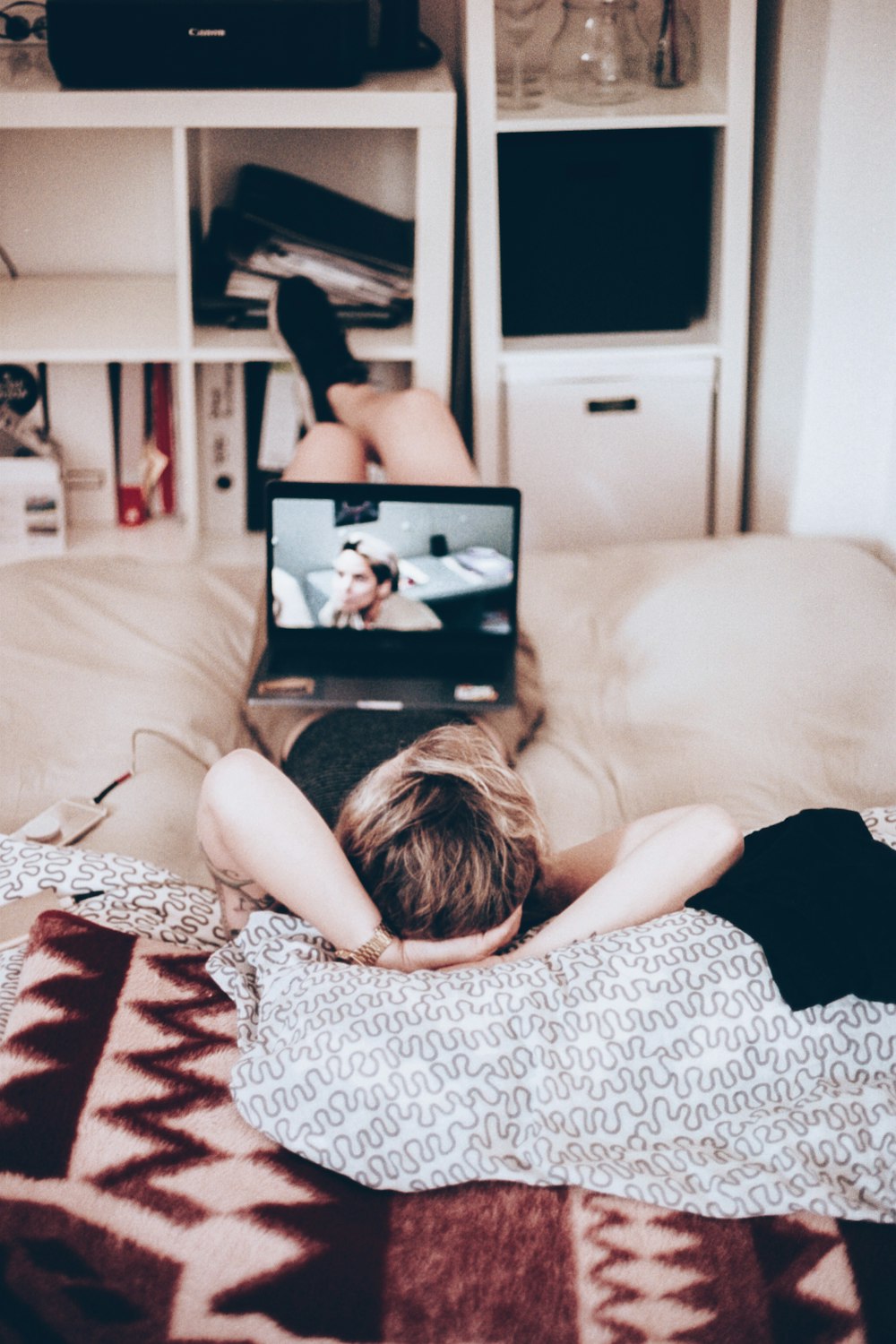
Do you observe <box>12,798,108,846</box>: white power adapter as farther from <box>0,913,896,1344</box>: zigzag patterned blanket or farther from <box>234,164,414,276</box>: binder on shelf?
Answer: <box>234,164,414,276</box>: binder on shelf

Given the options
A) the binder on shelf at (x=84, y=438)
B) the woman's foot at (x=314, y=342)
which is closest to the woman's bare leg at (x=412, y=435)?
the woman's foot at (x=314, y=342)

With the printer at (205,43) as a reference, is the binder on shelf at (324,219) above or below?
below

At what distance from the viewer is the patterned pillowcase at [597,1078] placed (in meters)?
0.90

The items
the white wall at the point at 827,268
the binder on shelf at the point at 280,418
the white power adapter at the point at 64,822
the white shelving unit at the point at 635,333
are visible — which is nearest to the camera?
the white power adapter at the point at 64,822

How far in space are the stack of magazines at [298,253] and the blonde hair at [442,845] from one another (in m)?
1.37

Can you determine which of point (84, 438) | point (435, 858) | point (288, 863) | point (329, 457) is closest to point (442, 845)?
point (435, 858)

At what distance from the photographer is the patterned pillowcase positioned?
899mm

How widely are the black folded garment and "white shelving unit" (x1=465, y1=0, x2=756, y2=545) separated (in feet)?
4.05

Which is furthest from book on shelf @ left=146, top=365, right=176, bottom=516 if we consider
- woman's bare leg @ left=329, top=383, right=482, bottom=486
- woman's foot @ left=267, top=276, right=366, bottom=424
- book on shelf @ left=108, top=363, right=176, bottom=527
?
woman's bare leg @ left=329, top=383, right=482, bottom=486

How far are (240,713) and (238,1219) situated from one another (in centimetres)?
97

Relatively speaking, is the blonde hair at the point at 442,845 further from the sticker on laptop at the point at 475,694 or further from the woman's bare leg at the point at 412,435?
the woman's bare leg at the point at 412,435

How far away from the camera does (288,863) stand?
113cm

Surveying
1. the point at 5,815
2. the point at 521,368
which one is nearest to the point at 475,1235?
the point at 5,815

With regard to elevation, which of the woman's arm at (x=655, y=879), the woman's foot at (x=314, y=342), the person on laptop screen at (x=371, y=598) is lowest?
the woman's arm at (x=655, y=879)
